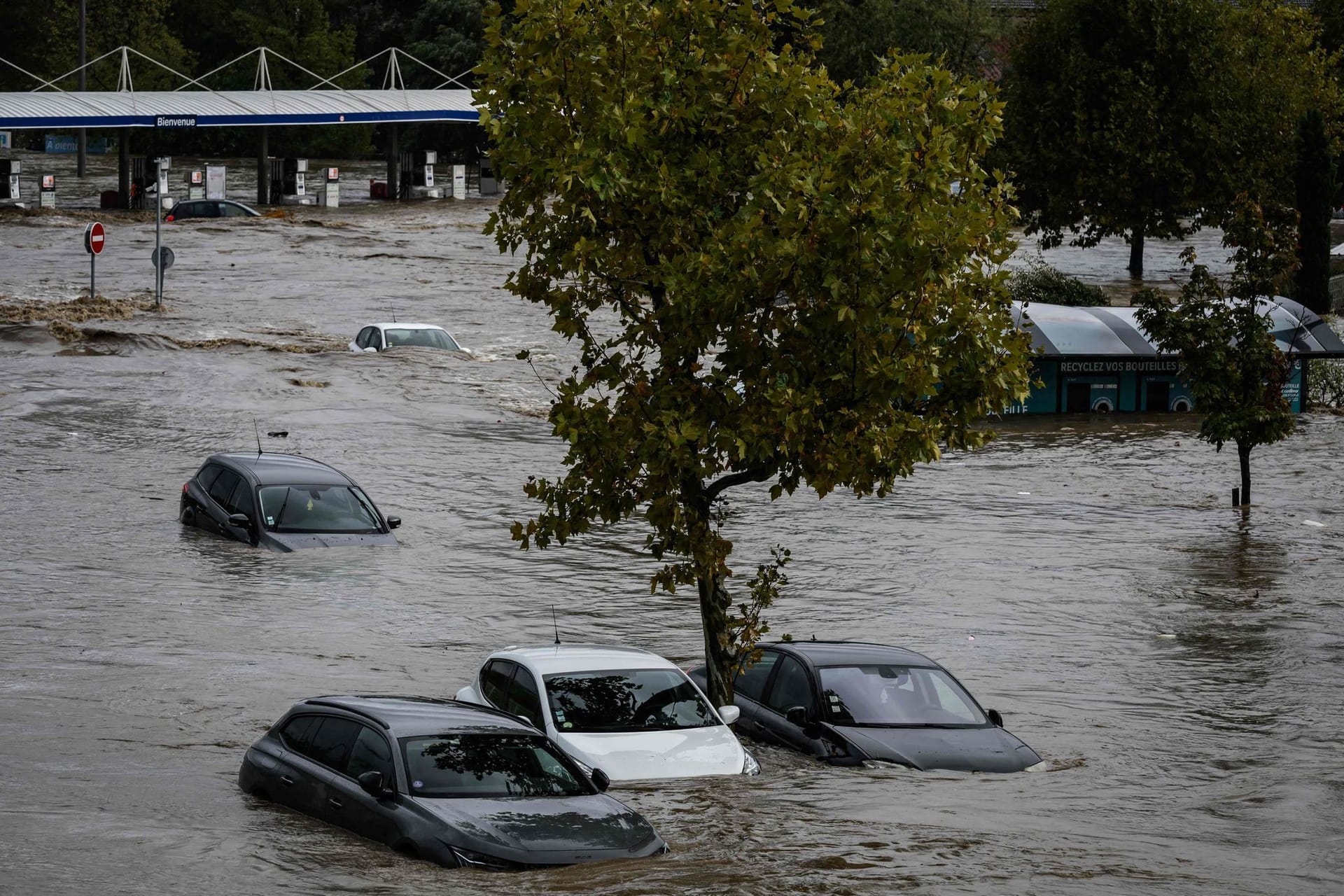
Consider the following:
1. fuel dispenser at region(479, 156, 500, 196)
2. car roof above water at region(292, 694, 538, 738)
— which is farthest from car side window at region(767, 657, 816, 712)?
fuel dispenser at region(479, 156, 500, 196)

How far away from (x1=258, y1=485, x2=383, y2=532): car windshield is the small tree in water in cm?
1369

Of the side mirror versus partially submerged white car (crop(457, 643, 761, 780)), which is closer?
the side mirror

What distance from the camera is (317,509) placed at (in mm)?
22328

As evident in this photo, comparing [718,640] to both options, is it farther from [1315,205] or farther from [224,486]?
[1315,205]

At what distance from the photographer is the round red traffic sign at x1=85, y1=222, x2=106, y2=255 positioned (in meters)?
42.4

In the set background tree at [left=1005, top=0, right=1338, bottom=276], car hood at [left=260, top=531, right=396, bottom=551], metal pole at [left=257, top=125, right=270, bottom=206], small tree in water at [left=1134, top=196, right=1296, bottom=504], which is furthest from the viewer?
metal pole at [left=257, top=125, right=270, bottom=206]

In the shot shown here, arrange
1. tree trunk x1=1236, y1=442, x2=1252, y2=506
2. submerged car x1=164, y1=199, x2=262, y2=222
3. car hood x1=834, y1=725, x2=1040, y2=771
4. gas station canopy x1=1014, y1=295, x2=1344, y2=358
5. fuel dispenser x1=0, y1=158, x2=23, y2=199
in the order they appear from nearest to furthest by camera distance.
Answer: car hood x1=834, y1=725, x2=1040, y2=771
tree trunk x1=1236, y1=442, x2=1252, y2=506
gas station canopy x1=1014, y1=295, x2=1344, y2=358
submerged car x1=164, y1=199, x2=262, y2=222
fuel dispenser x1=0, y1=158, x2=23, y2=199

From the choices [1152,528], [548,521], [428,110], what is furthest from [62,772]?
[428,110]

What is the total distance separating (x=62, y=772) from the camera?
12961 mm

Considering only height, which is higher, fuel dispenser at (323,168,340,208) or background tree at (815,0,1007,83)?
background tree at (815,0,1007,83)

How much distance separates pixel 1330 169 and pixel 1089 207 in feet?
26.0

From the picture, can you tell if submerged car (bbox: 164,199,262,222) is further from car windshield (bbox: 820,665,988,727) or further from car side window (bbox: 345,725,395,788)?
car side window (bbox: 345,725,395,788)

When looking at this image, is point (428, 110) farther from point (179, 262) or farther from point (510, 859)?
point (510, 859)

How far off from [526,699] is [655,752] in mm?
1158
